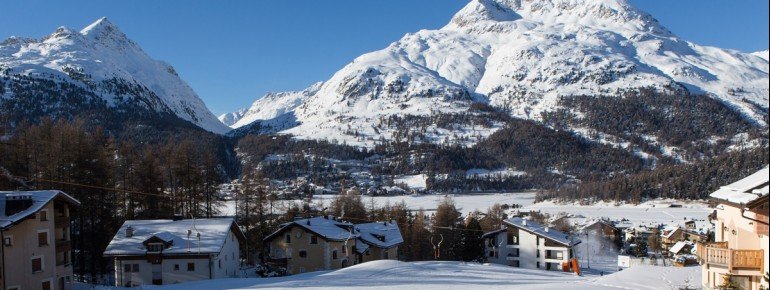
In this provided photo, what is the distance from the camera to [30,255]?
29.9 m

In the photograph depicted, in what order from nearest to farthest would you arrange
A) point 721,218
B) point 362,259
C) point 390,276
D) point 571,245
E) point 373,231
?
point 721,218, point 390,276, point 362,259, point 373,231, point 571,245

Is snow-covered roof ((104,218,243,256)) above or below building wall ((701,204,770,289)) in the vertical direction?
below

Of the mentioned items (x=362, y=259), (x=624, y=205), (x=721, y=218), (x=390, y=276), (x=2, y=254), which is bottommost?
(x=624, y=205)

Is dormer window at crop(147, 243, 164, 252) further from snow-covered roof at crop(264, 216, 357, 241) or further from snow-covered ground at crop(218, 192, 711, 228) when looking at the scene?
snow-covered ground at crop(218, 192, 711, 228)

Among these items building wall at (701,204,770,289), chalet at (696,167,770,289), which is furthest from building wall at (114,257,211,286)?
chalet at (696,167,770,289)

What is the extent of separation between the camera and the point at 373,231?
57781 mm

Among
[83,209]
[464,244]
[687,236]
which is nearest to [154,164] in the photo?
[83,209]

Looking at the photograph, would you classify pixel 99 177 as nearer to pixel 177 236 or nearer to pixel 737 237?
pixel 177 236

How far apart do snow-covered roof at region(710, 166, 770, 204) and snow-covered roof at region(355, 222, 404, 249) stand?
128ft

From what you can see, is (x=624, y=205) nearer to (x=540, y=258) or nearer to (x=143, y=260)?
(x=540, y=258)

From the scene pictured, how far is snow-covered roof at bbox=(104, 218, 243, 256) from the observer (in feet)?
130

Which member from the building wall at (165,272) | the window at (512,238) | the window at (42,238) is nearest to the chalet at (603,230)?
the window at (512,238)

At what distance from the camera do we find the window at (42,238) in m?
30.6

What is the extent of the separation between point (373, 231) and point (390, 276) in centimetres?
2463
